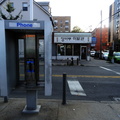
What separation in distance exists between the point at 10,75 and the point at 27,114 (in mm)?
1177

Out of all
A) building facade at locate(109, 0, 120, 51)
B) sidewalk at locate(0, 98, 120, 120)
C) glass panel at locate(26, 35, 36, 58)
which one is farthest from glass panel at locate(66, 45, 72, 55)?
building facade at locate(109, 0, 120, 51)

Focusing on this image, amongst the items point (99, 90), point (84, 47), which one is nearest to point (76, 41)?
point (84, 47)

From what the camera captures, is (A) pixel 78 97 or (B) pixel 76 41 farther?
(B) pixel 76 41

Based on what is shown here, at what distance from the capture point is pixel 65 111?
394cm

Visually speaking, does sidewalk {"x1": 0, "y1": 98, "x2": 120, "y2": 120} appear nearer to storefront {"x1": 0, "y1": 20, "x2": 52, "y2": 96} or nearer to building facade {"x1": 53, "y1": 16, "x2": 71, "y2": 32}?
storefront {"x1": 0, "y1": 20, "x2": 52, "y2": 96}

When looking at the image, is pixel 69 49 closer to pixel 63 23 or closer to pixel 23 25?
pixel 23 25

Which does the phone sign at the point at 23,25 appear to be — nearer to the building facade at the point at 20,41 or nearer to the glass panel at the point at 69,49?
the building facade at the point at 20,41

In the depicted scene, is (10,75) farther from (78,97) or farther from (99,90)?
(99,90)

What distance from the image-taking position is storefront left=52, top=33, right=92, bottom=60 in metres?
21.3

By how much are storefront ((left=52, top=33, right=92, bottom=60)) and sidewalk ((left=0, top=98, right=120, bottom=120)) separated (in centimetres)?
1749

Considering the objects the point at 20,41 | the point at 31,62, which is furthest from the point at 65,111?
the point at 20,41

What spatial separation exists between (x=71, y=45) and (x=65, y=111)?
62.4 ft

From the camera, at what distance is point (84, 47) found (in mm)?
22312

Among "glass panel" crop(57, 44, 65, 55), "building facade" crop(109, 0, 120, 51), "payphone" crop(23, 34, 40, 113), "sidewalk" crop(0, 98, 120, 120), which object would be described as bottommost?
"sidewalk" crop(0, 98, 120, 120)
